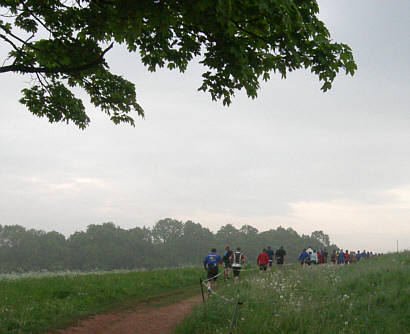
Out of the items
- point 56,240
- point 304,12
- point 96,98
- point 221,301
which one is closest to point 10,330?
point 221,301

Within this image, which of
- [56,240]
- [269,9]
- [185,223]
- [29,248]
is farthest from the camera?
[185,223]

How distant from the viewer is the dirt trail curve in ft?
37.7

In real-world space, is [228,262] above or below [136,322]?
above

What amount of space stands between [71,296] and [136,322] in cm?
364

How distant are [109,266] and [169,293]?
3823 inches

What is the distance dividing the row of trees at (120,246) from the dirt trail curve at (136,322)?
89152 millimetres

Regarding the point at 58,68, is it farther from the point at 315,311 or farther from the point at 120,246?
the point at 120,246

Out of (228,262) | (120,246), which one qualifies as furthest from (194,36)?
(120,246)

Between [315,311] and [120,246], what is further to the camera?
[120,246]

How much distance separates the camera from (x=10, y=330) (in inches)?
402

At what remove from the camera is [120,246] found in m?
117

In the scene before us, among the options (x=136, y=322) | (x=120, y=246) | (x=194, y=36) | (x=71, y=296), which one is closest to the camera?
(x=194, y=36)

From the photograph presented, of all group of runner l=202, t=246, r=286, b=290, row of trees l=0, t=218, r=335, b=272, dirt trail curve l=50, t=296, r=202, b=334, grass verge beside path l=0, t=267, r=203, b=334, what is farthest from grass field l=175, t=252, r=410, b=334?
row of trees l=0, t=218, r=335, b=272

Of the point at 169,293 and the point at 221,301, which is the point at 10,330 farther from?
the point at 169,293
